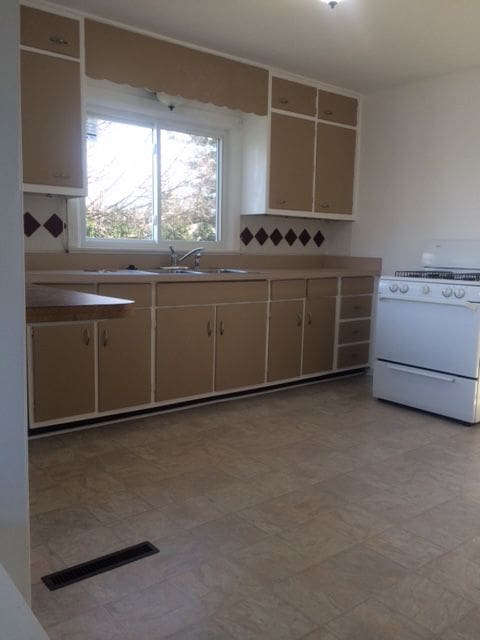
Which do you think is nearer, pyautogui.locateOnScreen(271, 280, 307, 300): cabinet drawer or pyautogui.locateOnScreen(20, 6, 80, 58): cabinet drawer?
pyautogui.locateOnScreen(20, 6, 80, 58): cabinet drawer

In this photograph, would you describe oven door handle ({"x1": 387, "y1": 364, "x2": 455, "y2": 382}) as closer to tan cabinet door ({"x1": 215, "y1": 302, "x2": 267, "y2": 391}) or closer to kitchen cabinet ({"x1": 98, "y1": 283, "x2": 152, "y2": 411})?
tan cabinet door ({"x1": 215, "y1": 302, "x2": 267, "y2": 391})

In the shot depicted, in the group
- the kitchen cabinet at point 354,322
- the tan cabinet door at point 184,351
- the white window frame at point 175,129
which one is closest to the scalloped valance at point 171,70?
the white window frame at point 175,129

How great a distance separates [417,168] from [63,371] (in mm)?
3014

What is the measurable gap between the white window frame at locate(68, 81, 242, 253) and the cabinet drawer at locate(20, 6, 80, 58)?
0.42 metres

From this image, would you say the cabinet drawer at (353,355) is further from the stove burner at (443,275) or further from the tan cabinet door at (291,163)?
the tan cabinet door at (291,163)

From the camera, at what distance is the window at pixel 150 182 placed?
363cm

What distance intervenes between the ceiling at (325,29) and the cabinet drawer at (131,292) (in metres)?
1.48

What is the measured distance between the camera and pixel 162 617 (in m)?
1.59

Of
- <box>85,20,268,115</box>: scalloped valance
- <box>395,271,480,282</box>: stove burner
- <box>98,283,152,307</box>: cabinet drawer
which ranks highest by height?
<box>85,20,268,115</box>: scalloped valance

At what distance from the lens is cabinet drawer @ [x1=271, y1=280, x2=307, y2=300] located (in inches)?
154

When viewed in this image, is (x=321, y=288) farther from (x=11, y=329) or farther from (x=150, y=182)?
→ (x=11, y=329)

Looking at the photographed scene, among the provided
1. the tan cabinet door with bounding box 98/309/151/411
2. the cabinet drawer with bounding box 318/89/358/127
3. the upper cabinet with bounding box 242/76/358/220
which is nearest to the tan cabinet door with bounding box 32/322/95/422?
the tan cabinet door with bounding box 98/309/151/411

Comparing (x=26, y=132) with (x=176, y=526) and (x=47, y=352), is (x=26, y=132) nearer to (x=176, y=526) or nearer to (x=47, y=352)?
(x=47, y=352)

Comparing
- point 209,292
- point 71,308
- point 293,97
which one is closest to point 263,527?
point 71,308
